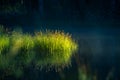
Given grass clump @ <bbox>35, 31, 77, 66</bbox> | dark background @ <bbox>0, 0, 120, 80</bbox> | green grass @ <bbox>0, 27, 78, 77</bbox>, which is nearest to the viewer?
green grass @ <bbox>0, 27, 78, 77</bbox>

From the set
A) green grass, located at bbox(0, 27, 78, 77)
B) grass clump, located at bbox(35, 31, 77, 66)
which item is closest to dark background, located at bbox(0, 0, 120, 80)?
grass clump, located at bbox(35, 31, 77, 66)

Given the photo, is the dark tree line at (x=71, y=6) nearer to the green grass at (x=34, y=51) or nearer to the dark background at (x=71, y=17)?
the dark background at (x=71, y=17)

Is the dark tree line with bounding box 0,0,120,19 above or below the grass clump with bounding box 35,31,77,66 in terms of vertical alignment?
above

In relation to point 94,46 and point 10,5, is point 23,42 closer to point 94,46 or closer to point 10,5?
point 94,46

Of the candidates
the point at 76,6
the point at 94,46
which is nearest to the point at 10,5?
the point at 76,6

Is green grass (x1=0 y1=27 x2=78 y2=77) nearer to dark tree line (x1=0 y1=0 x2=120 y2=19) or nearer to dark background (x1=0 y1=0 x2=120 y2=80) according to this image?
dark background (x1=0 y1=0 x2=120 y2=80)

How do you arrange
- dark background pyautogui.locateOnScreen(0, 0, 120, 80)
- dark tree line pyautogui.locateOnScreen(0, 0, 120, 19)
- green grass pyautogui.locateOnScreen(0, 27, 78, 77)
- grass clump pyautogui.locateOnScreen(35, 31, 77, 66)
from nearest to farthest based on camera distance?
1. green grass pyautogui.locateOnScreen(0, 27, 78, 77)
2. grass clump pyautogui.locateOnScreen(35, 31, 77, 66)
3. dark background pyautogui.locateOnScreen(0, 0, 120, 80)
4. dark tree line pyautogui.locateOnScreen(0, 0, 120, 19)

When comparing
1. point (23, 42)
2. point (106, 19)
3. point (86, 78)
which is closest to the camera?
point (86, 78)

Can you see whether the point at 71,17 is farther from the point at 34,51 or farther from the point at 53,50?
the point at 34,51

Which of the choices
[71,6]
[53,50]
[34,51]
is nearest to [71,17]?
[71,6]
